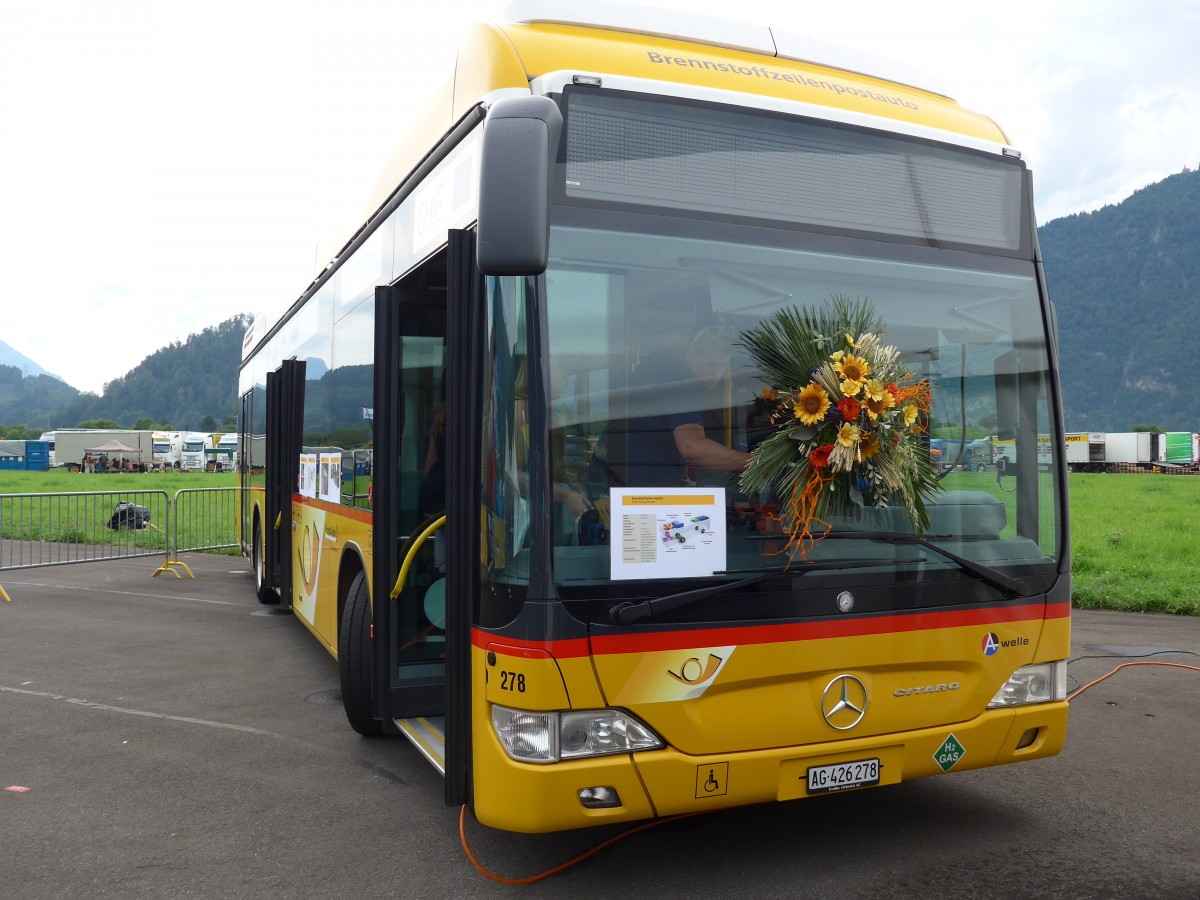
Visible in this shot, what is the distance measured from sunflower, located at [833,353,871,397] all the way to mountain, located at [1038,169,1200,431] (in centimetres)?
16251

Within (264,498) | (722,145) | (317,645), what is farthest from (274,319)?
(722,145)

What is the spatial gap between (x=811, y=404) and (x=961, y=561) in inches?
35.8

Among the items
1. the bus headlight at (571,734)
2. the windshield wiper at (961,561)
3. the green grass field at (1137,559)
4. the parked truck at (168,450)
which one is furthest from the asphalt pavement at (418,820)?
the parked truck at (168,450)

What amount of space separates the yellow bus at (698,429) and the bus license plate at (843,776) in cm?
1

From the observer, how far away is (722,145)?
3.87 m

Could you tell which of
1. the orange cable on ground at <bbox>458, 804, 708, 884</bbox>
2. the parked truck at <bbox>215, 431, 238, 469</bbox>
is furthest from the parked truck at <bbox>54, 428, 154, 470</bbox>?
the orange cable on ground at <bbox>458, 804, 708, 884</bbox>

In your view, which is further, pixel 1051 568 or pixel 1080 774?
pixel 1080 774

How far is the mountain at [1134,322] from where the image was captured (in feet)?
536

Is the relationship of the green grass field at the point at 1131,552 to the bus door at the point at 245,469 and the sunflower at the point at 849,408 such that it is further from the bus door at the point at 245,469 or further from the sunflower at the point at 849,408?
the bus door at the point at 245,469

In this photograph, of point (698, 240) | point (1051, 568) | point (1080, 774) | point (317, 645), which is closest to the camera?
point (698, 240)

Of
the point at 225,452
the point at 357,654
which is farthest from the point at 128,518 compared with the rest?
the point at 225,452

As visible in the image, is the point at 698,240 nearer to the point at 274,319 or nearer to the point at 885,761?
the point at 885,761

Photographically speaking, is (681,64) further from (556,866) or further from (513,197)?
(556,866)

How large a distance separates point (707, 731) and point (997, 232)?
94.4 inches
